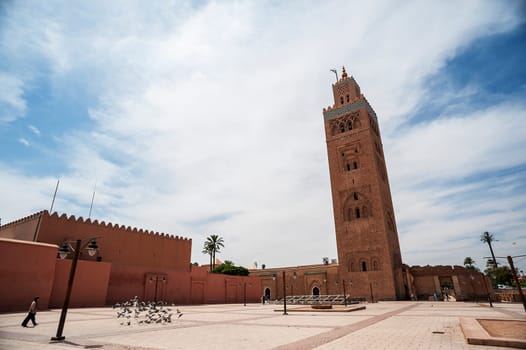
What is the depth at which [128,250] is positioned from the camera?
26.0 m

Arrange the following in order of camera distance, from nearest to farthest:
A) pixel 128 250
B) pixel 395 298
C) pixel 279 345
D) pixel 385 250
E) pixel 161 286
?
pixel 279 345, pixel 161 286, pixel 128 250, pixel 395 298, pixel 385 250

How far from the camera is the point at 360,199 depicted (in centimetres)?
3681

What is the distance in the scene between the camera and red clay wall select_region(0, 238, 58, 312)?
14.5 meters

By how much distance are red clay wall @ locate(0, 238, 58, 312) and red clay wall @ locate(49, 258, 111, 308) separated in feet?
3.36

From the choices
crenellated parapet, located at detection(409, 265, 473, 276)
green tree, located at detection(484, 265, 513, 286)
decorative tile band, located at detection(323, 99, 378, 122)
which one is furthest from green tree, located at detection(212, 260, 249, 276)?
green tree, located at detection(484, 265, 513, 286)

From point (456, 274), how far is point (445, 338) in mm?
30983

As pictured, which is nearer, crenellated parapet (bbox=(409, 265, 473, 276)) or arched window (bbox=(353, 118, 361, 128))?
crenellated parapet (bbox=(409, 265, 473, 276))

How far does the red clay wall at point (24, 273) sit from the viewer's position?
14.5 meters

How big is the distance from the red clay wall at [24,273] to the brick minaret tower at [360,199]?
28819 mm

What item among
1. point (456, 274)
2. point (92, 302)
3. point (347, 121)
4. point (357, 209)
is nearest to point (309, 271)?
point (357, 209)

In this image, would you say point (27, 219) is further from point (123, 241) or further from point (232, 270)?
point (232, 270)

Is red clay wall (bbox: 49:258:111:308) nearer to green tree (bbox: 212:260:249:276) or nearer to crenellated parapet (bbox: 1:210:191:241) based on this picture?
crenellated parapet (bbox: 1:210:191:241)

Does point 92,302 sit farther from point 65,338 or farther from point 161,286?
point 65,338

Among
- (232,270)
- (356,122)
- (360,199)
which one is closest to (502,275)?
(360,199)
